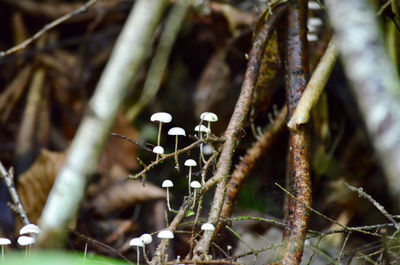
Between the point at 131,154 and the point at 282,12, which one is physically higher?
the point at 282,12

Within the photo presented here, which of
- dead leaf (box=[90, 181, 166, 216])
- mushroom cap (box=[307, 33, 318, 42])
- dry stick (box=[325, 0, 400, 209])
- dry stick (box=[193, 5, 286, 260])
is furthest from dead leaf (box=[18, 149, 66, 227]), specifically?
dry stick (box=[325, 0, 400, 209])

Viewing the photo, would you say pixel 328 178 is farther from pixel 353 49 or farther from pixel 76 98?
pixel 353 49

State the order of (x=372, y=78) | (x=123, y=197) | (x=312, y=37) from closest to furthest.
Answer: (x=372, y=78), (x=312, y=37), (x=123, y=197)

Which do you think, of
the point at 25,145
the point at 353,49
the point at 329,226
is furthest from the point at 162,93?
the point at 353,49

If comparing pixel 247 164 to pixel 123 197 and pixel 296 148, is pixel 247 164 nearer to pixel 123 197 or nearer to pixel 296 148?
pixel 296 148

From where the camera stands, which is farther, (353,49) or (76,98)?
(76,98)

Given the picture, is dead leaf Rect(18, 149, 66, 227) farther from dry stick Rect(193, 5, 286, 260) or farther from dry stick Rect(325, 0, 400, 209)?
A: dry stick Rect(325, 0, 400, 209)

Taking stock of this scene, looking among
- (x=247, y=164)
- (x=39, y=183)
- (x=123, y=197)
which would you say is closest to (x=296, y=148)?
(x=247, y=164)
